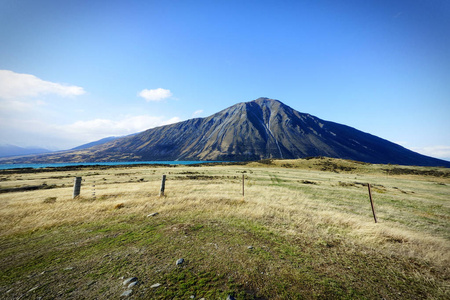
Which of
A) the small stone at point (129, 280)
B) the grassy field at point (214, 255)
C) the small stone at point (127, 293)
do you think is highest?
the small stone at point (127, 293)

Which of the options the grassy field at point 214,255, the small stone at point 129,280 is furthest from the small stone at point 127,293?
the small stone at point 129,280

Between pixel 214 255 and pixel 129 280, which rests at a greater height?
pixel 129 280

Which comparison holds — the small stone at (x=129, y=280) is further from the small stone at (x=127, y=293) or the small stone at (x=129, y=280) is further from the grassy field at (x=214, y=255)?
the small stone at (x=127, y=293)

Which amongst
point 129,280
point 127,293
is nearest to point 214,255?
point 129,280

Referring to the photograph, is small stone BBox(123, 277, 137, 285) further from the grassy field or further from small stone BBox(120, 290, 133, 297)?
small stone BBox(120, 290, 133, 297)

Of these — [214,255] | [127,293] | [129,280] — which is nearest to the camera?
[127,293]

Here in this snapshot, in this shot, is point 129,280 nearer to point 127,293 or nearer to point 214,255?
point 127,293

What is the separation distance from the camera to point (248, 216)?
10984 millimetres

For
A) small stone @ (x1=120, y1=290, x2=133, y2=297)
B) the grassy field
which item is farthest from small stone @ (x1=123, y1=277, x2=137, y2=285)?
small stone @ (x1=120, y1=290, x2=133, y2=297)

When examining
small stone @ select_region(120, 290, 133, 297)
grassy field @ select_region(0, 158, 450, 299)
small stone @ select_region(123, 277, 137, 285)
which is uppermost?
small stone @ select_region(120, 290, 133, 297)

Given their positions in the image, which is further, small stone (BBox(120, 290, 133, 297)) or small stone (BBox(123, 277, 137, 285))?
small stone (BBox(123, 277, 137, 285))

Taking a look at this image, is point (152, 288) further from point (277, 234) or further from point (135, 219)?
point (135, 219)

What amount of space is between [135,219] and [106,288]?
6.23 metres

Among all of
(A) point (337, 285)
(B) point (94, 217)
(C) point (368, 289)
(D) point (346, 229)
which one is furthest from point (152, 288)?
(D) point (346, 229)
